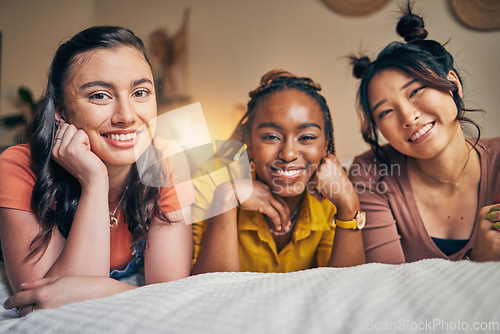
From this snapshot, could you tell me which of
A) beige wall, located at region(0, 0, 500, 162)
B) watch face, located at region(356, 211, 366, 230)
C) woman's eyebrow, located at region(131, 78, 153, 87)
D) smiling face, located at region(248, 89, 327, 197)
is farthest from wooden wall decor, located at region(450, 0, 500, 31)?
woman's eyebrow, located at region(131, 78, 153, 87)

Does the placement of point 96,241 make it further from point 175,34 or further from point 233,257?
point 175,34

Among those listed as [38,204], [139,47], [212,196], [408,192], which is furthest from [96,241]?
[408,192]

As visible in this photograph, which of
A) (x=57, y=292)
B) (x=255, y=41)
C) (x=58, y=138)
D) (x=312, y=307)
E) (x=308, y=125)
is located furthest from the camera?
(x=255, y=41)

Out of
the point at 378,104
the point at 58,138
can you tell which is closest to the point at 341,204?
the point at 378,104

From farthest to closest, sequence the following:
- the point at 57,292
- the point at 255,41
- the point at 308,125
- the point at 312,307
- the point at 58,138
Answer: the point at 255,41
the point at 308,125
the point at 58,138
the point at 57,292
the point at 312,307

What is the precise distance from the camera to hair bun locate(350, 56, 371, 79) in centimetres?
76

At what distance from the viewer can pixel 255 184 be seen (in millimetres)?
760

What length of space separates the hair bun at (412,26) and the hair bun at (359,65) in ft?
0.32

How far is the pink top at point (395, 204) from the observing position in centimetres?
69

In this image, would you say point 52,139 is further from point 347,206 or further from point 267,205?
point 347,206

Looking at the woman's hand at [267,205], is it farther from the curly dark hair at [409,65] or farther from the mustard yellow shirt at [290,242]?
the curly dark hair at [409,65]

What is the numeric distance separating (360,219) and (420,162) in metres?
0.19

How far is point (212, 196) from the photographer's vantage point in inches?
30.2

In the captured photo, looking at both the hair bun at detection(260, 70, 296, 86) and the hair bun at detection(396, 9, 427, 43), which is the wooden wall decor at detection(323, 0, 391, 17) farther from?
the hair bun at detection(260, 70, 296, 86)
